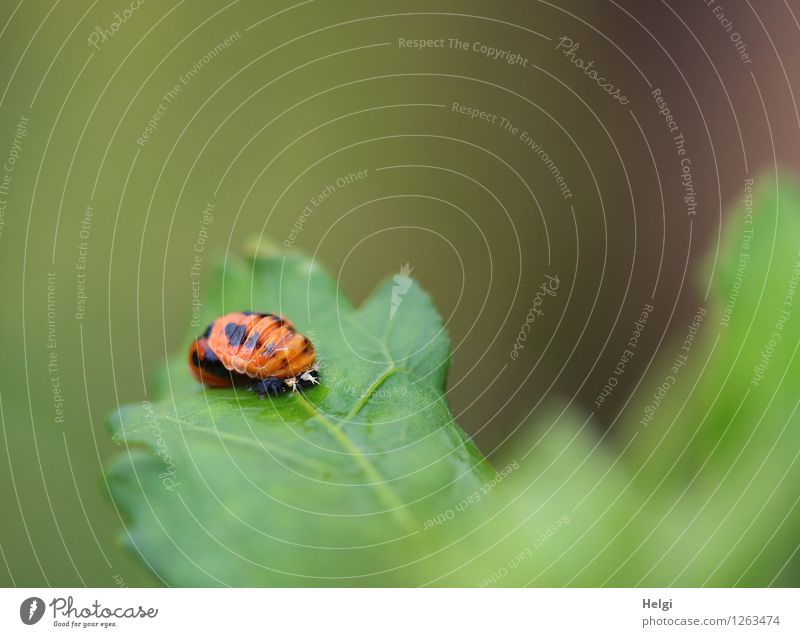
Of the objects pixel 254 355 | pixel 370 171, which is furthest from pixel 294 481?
pixel 370 171

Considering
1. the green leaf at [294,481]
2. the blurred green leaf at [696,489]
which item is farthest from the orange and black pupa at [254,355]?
the blurred green leaf at [696,489]

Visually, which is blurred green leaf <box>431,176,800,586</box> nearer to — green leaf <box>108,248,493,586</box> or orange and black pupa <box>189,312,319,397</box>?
green leaf <box>108,248,493,586</box>

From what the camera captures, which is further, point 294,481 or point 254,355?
point 254,355

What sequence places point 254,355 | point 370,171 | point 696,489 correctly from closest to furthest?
point 696,489 < point 254,355 < point 370,171

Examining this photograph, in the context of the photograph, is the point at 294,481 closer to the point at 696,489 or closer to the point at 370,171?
the point at 696,489

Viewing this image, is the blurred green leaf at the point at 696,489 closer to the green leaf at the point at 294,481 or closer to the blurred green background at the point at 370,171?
the green leaf at the point at 294,481
